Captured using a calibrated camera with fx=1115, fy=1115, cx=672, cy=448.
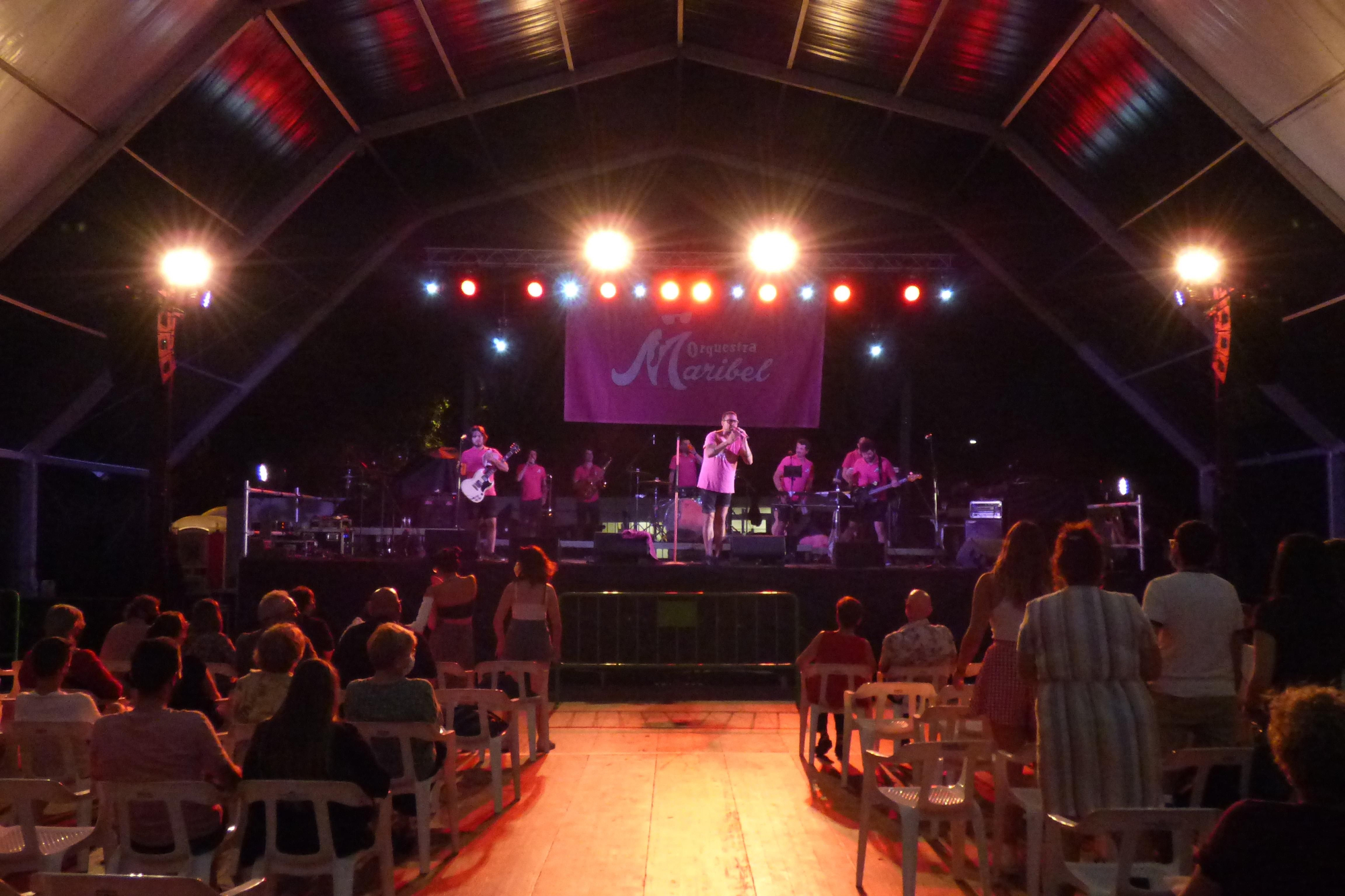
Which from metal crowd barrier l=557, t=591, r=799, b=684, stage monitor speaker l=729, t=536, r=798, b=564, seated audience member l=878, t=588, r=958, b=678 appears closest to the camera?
seated audience member l=878, t=588, r=958, b=678

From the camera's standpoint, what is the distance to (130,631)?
6.94 m

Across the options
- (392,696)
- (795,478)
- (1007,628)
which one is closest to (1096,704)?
(1007,628)

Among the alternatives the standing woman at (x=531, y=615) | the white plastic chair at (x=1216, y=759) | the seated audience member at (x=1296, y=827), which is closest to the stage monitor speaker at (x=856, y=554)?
the standing woman at (x=531, y=615)

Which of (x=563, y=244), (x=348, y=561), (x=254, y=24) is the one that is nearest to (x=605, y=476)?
(x=563, y=244)

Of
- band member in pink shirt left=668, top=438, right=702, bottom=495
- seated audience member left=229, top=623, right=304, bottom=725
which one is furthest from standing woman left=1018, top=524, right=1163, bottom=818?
band member in pink shirt left=668, top=438, right=702, bottom=495

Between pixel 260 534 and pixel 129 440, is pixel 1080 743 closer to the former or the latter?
pixel 260 534

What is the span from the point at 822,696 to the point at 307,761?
13.4ft

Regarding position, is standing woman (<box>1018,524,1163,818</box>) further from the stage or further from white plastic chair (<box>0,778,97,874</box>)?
the stage

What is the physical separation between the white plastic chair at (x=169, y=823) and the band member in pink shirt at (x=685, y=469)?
30.3 ft

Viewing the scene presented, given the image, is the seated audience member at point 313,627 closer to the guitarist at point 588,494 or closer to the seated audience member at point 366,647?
the seated audience member at point 366,647

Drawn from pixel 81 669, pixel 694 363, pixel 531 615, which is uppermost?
pixel 694 363

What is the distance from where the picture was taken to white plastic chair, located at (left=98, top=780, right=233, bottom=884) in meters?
3.53

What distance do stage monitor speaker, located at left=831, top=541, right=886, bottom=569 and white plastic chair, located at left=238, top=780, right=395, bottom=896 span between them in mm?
7443

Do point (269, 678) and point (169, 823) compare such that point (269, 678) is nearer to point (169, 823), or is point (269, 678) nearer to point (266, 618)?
point (169, 823)
